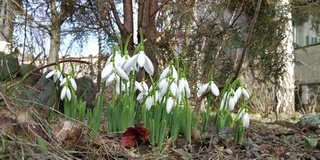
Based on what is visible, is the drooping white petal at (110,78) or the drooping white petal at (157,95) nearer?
the drooping white petal at (110,78)

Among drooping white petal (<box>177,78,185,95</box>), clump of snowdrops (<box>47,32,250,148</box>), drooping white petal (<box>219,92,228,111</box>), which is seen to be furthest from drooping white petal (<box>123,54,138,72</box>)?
drooping white petal (<box>219,92,228,111</box>)

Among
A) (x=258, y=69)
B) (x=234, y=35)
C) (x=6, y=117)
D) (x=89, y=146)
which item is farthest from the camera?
(x=258, y=69)

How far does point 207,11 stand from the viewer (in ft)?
12.3

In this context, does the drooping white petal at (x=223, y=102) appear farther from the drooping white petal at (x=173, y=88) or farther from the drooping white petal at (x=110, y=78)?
the drooping white petal at (x=110, y=78)

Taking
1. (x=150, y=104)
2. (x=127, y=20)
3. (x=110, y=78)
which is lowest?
(x=150, y=104)

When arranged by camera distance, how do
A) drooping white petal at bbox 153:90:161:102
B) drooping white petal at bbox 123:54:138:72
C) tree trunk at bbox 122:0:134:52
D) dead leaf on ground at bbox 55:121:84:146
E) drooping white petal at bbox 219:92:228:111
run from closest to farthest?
dead leaf on ground at bbox 55:121:84:146, drooping white petal at bbox 123:54:138:72, drooping white petal at bbox 153:90:161:102, drooping white petal at bbox 219:92:228:111, tree trunk at bbox 122:0:134:52

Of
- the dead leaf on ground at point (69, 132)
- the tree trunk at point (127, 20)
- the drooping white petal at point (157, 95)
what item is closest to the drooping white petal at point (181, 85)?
the drooping white petal at point (157, 95)

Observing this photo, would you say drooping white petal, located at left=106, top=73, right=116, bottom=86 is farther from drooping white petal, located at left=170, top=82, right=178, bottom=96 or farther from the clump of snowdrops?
drooping white petal, located at left=170, top=82, right=178, bottom=96

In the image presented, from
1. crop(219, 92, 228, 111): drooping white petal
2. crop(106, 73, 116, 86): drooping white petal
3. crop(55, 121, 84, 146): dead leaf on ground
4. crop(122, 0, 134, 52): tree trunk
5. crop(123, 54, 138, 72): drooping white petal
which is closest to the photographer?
crop(55, 121, 84, 146): dead leaf on ground

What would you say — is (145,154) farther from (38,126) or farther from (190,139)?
(38,126)

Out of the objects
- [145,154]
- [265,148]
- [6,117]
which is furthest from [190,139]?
[6,117]

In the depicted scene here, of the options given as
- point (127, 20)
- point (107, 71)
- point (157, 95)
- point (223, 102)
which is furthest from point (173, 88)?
point (127, 20)

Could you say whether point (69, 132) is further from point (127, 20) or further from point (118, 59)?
point (127, 20)

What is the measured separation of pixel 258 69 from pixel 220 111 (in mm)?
1823
